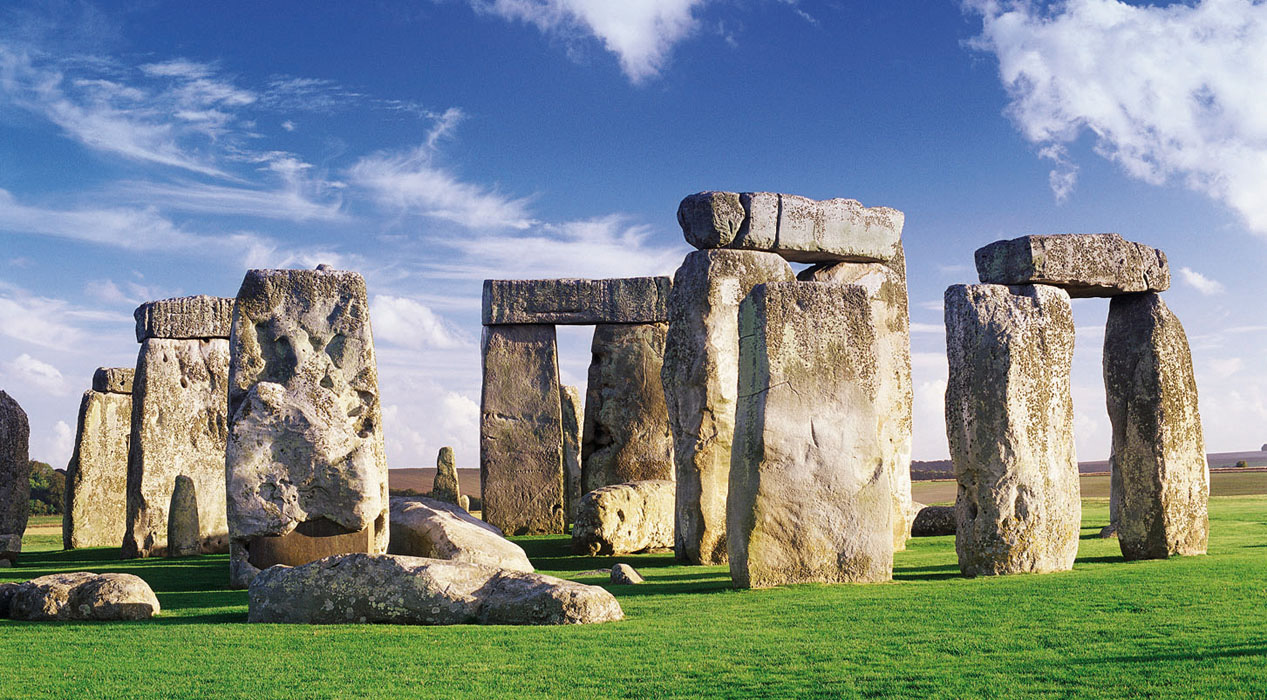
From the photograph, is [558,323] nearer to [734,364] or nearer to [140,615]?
[734,364]

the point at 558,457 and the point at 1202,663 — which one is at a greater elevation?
the point at 558,457

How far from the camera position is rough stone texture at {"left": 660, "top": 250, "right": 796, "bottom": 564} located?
38.5ft

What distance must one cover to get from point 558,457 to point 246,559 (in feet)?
23.5

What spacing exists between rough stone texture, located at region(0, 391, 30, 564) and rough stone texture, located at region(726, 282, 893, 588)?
12.5 m

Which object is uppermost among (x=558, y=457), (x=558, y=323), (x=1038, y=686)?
(x=558, y=323)

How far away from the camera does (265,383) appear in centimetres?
1001

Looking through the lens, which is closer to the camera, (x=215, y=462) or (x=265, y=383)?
(x=265, y=383)

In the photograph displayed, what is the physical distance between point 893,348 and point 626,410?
4.89m

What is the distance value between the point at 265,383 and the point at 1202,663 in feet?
24.3

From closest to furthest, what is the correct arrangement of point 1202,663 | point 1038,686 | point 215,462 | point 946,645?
point 1038,686
point 1202,663
point 946,645
point 215,462

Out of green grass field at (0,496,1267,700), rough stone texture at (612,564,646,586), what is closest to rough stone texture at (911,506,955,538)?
green grass field at (0,496,1267,700)

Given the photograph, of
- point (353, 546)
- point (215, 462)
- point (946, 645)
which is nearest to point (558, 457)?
point (215, 462)

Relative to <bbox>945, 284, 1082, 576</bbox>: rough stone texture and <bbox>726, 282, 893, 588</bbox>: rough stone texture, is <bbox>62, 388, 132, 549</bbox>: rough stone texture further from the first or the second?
<bbox>945, 284, 1082, 576</bbox>: rough stone texture

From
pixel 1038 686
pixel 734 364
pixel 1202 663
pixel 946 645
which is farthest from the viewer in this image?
pixel 734 364
